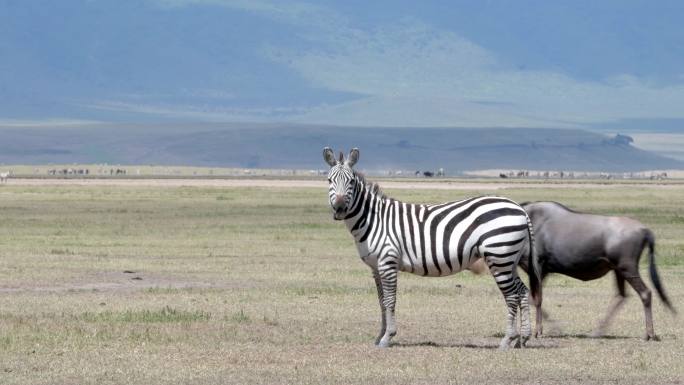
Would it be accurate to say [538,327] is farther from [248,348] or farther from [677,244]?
[677,244]

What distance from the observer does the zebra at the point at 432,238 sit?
55.9 feet

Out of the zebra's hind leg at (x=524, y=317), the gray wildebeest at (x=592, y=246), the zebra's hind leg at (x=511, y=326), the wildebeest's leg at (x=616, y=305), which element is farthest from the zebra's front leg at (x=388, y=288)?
the wildebeest's leg at (x=616, y=305)

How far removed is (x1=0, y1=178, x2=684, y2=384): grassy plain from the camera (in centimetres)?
1525

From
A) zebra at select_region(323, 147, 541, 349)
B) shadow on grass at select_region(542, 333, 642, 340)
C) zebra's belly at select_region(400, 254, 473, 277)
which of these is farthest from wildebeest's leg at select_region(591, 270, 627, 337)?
zebra's belly at select_region(400, 254, 473, 277)

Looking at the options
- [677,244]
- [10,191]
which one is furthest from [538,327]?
[10,191]

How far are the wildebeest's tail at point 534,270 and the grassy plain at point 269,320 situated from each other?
1.71ft

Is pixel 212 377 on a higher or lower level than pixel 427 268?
lower

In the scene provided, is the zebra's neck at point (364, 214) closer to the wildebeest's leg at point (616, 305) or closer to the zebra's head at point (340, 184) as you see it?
the zebra's head at point (340, 184)

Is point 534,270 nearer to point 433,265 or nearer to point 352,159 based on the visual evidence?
point 433,265

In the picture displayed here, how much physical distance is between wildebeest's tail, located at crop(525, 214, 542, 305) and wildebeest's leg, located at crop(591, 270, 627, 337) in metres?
0.80

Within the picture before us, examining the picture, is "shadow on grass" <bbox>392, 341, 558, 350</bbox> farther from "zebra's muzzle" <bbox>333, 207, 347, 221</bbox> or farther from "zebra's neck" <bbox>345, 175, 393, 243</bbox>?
"zebra's muzzle" <bbox>333, 207, 347, 221</bbox>

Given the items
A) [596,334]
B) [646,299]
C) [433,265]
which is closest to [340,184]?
[433,265]

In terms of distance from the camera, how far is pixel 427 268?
17.3 metres

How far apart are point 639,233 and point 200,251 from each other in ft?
48.2
